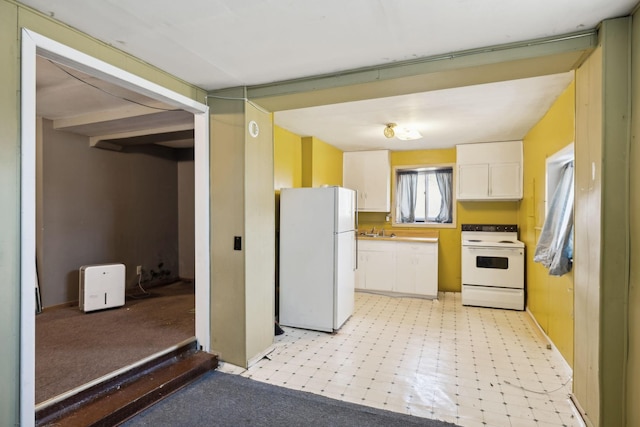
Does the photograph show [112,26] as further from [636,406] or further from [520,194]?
[520,194]

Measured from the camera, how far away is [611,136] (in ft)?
5.77

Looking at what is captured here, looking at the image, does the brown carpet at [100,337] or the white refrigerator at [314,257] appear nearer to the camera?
the brown carpet at [100,337]

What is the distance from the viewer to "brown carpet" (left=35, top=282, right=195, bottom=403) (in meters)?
2.21

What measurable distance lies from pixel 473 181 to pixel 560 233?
7.12ft

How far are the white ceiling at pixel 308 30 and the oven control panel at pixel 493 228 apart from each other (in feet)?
8.26

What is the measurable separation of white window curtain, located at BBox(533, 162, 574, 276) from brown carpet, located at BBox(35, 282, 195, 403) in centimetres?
313

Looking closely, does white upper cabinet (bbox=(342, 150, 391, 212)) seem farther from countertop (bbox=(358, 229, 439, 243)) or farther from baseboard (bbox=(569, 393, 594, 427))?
baseboard (bbox=(569, 393, 594, 427))

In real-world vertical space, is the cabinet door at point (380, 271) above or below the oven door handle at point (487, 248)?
below

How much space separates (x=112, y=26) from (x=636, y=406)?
10.9 ft

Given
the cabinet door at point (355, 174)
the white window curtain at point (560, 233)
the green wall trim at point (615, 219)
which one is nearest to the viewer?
the green wall trim at point (615, 219)

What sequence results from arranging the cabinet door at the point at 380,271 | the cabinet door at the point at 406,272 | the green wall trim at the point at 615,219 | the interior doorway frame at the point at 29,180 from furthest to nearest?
the cabinet door at the point at 380,271
the cabinet door at the point at 406,272
the green wall trim at the point at 615,219
the interior doorway frame at the point at 29,180

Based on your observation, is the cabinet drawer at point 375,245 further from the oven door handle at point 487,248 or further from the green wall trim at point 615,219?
the green wall trim at point 615,219

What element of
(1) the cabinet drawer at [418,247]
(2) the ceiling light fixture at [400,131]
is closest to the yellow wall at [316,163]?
(2) the ceiling light fixture at [400,131]

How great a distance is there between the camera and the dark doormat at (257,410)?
6.69 feet
